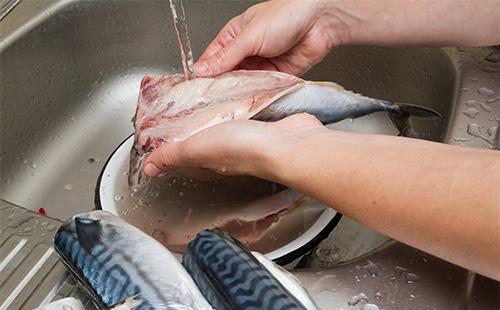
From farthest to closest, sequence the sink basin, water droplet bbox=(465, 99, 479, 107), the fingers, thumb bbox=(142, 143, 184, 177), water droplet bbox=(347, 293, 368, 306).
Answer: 1. the sink basin
2. the fingers
3. water droplet bbox=(465, 99, 479, 107)
4. thumb bbox=(142, 143, 184, 177)
5. water droplet bbox=(347, 293, 368, 306)

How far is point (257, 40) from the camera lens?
1.03 metres

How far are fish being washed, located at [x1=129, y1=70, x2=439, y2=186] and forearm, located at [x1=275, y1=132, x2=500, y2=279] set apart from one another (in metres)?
0.18

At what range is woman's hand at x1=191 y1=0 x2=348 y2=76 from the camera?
3.34ft

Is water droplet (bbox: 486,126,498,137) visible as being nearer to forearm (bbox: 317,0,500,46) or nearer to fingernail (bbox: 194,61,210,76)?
forearm (bbox: 317,0,500,46)

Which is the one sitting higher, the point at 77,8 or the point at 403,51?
the point at 77,8

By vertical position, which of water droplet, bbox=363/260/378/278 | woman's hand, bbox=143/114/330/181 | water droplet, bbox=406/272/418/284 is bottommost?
water droplet, bbox=406/272/418/284

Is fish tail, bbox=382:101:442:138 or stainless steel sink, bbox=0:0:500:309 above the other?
stainless steel sink, bbox=0:0:500:309

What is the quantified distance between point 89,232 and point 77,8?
2.30 ft

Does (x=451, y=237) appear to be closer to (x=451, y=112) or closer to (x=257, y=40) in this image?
(x=451, y=112)

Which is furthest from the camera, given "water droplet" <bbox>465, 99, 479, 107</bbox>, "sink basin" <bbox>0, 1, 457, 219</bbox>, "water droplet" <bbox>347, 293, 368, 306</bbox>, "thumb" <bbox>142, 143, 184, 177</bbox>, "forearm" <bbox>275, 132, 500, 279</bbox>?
"sink basin" <bbox>0, 1, 457, 219</bbox>

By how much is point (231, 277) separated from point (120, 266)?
0.13 m

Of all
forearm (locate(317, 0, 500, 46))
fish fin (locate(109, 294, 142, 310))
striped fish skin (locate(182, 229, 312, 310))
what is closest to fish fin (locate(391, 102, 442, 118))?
forearm (locate(317, 0, 500, 46))

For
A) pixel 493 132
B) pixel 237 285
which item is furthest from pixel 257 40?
pixel 237 285

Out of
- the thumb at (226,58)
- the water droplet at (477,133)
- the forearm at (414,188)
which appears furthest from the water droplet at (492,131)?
the thumb at (226,58)
